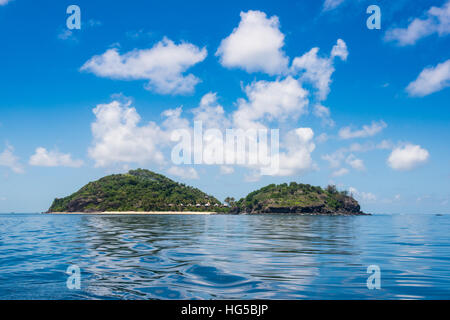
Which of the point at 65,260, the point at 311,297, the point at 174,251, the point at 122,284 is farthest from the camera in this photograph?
the point at 174,251

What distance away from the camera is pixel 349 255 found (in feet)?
68.0

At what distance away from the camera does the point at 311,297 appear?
1084 cm

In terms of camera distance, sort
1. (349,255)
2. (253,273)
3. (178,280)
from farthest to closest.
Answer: (349,255) → (253,273) → (178,280)

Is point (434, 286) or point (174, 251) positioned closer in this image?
point (434, 286)

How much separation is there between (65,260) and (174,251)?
23.9 feet
